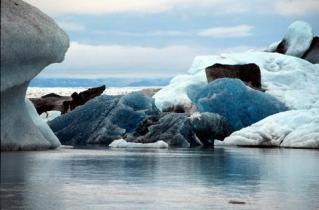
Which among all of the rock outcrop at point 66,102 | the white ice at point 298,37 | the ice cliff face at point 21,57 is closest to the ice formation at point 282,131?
the ice cliff face at point 21,57

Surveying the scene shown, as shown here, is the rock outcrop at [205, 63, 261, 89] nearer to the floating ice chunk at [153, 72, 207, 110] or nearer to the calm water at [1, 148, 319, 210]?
the floating ice chunk at [153, 72, 207, 110]

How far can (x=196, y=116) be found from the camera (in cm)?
2522

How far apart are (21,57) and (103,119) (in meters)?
15.3

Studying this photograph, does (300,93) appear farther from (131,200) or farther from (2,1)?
(131,200)

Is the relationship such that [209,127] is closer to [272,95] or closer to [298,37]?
[272,95]

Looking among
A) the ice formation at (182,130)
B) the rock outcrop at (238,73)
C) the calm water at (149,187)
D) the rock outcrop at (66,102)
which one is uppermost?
the calm water at (149,187)

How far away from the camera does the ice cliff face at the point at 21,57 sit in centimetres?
1062

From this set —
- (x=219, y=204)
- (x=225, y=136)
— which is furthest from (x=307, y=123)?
(x=219, y=204)

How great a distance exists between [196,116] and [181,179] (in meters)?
17.7

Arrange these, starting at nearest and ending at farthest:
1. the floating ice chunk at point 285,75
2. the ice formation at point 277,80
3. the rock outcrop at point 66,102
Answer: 1. the floating ice chunk at point 285,75
2. the ice formation at point 277,80
3. the rock outcrop at point 66,102

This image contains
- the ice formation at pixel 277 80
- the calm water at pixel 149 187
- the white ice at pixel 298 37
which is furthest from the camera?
the white ice at pixel 298 37

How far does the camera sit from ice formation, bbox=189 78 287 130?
2958 cm

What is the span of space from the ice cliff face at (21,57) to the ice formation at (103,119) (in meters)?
11.6

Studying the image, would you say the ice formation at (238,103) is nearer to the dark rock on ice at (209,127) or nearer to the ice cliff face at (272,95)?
the ice cliff face at (272,95)
